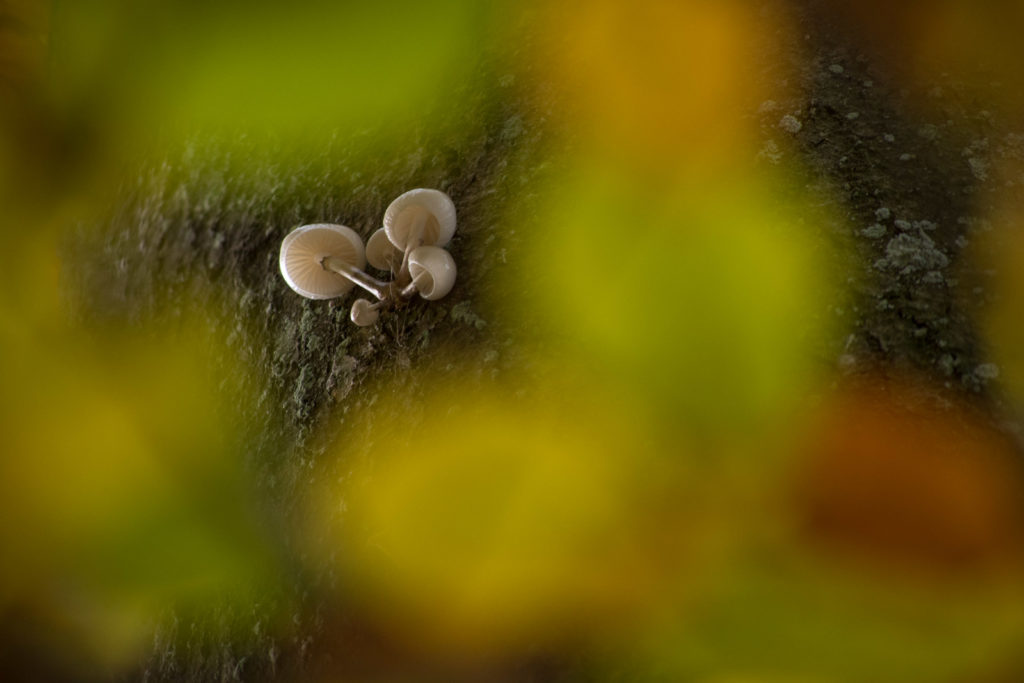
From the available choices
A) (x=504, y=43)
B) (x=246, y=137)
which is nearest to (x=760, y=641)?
(x=504, y=43)

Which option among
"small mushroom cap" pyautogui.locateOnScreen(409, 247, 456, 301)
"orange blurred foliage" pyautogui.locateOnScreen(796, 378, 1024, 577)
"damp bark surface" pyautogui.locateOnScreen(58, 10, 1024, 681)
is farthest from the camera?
"small mushroom cap" pyautogui.locateOnScreen(409, 247, 456, 301)

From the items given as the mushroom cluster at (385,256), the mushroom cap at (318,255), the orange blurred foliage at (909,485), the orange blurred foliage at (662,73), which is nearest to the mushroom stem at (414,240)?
the mushroom cluster at (385,256)

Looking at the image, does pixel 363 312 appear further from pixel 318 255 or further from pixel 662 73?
pixel 662 73

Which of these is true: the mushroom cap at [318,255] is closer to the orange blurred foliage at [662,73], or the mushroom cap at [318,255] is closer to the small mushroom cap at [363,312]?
the small mushroom cap at [363,312]

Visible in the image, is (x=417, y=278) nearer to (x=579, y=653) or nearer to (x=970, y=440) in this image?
(x=579, y=653)

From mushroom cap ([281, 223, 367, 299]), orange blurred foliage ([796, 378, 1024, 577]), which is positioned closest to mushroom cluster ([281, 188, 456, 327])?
mushroom cap ([281, 223, 367, 299])

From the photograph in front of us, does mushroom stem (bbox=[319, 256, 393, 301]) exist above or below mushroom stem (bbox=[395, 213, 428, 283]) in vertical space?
below

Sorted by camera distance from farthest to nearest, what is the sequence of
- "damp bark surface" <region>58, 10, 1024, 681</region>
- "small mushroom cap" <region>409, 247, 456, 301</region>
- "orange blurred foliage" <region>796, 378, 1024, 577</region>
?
"small mushroom cap" <region>409, 247, 456, 301</region>, "damp bark surface" <region>58, 10, 1024, 681</region>, "orange blurred foliage" <region>796, 378, 1024, 577</region>

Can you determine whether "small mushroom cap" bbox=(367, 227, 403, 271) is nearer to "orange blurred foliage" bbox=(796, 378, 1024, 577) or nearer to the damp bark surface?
the damp bark surface
